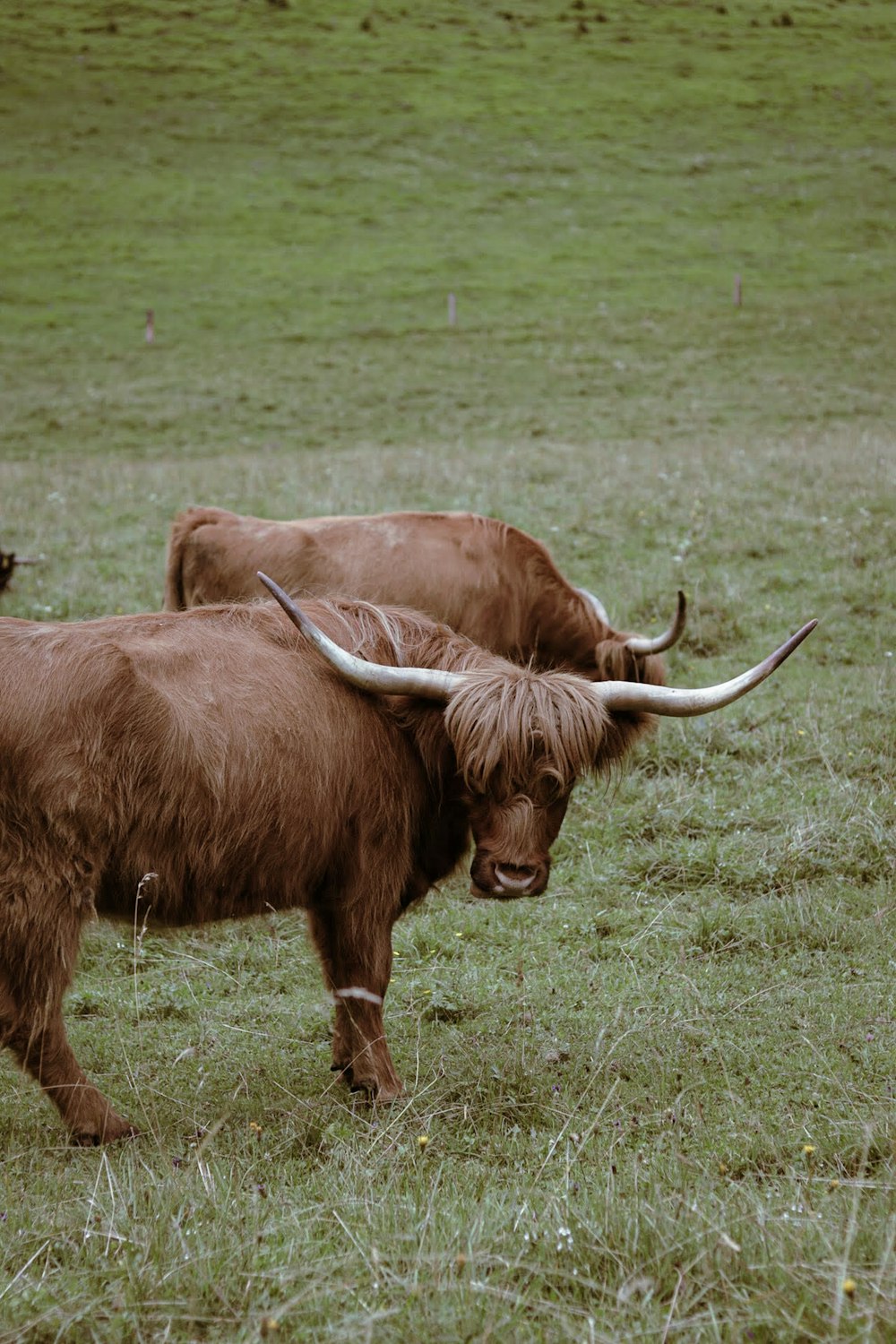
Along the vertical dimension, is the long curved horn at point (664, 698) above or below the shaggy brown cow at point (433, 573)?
above

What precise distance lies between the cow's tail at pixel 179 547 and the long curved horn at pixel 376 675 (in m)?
4.17

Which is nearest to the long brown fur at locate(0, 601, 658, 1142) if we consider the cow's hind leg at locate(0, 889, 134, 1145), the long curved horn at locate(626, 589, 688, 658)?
the cow's hind leg at locate(0, 889, 134, 1145)

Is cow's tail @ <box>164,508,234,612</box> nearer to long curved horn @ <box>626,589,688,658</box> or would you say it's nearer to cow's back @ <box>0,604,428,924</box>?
long curved horn @ <box>626,589,688,658</box>

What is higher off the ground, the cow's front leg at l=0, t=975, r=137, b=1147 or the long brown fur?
the long brown fur

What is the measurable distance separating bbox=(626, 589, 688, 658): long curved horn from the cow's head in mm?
1977

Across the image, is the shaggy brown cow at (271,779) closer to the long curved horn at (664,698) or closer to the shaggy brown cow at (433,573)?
the long curved horn at (664,698)

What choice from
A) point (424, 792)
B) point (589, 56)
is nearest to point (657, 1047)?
point (424, 792)

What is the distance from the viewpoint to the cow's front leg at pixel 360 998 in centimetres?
433

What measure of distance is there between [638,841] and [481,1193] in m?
3.22

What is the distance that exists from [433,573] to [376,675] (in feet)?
12.3

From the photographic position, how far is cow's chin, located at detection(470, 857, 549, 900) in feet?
13.8

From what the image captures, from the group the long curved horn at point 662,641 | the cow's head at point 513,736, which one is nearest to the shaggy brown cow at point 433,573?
the long curved horn at point 662,641

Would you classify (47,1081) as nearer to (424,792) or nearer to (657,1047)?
(424,792)

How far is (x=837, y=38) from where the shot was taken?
1864 inches
